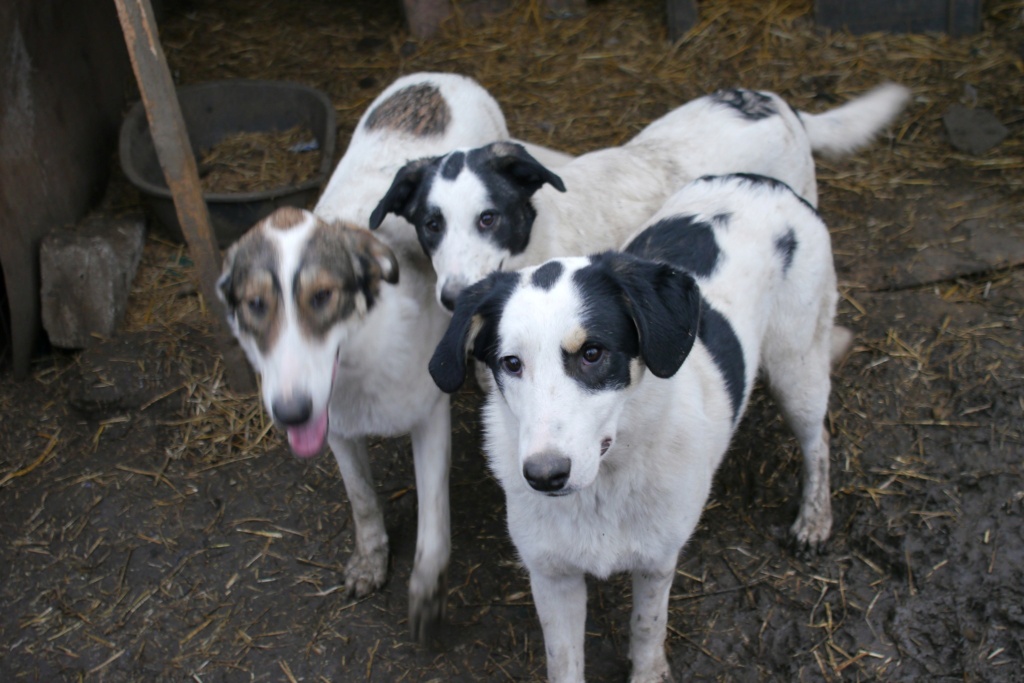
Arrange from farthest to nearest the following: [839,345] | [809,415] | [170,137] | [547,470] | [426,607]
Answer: [839,345], [170,137], [809,415], [426,607], [547,470]

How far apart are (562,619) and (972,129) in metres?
4.61

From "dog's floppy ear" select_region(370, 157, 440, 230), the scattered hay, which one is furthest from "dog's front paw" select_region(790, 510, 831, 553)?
the scattered hay

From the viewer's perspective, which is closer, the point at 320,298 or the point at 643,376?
the point at 643,376

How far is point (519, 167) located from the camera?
4.05m

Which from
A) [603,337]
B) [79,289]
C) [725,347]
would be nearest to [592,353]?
[603,337]

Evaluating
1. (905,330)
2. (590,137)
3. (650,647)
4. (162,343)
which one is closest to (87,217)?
(162,343)

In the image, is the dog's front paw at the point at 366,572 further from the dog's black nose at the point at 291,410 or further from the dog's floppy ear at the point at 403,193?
the dog's floppy ear at the point at 403,193

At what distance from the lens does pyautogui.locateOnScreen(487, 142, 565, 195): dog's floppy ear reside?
3998 mm

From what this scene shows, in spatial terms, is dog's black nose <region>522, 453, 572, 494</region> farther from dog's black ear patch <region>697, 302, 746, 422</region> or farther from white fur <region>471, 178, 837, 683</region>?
dog's black ear patch <region>697, 302, 746, 422</region>

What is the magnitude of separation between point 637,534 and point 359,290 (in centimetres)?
135

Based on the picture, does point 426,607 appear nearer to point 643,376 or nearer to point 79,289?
point 643,376

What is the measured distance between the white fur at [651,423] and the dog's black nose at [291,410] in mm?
581

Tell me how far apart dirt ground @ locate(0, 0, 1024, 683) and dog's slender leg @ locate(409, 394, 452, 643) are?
19 centimetres

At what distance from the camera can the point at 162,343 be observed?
17.7 feet
